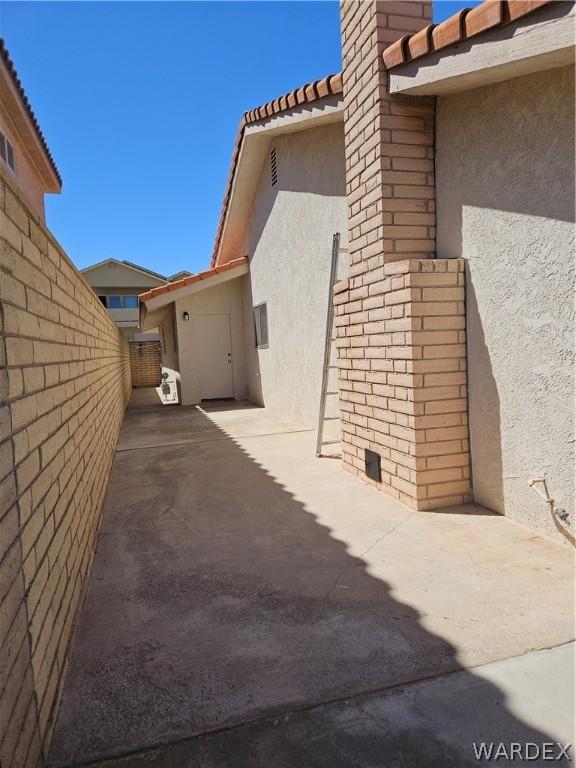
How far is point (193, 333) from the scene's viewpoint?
12.5m

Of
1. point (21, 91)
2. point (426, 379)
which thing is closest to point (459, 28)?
point (426, 379)

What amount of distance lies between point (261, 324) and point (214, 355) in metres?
2.37

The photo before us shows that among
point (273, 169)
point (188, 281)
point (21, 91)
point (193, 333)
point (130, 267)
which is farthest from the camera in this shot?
point (130, 267)

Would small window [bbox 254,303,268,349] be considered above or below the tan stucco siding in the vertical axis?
below

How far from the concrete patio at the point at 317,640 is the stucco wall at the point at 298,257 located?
168 inches

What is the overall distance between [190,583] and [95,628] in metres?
0.58

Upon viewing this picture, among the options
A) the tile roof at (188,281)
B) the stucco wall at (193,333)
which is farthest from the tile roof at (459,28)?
the stucco wall at (193,333)

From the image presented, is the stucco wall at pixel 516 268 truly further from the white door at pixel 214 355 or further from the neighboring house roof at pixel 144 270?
the neighboring house roof at pixel 144 270

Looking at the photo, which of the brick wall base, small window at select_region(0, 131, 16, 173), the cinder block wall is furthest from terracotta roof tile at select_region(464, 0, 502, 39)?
small window at select_region(0, 131, 16, 173)

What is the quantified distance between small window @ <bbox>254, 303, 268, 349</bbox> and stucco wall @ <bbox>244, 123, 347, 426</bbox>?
183mm

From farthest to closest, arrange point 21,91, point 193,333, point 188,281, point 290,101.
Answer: point 193,333 < point 188,281 < point 21,91 < point 290,101

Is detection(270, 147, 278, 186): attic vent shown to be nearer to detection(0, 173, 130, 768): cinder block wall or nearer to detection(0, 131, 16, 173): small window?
detection(0, 131, 16, 173): small window

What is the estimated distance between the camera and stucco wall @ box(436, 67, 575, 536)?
2.88 m

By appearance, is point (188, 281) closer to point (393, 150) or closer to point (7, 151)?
point (7, 151)
